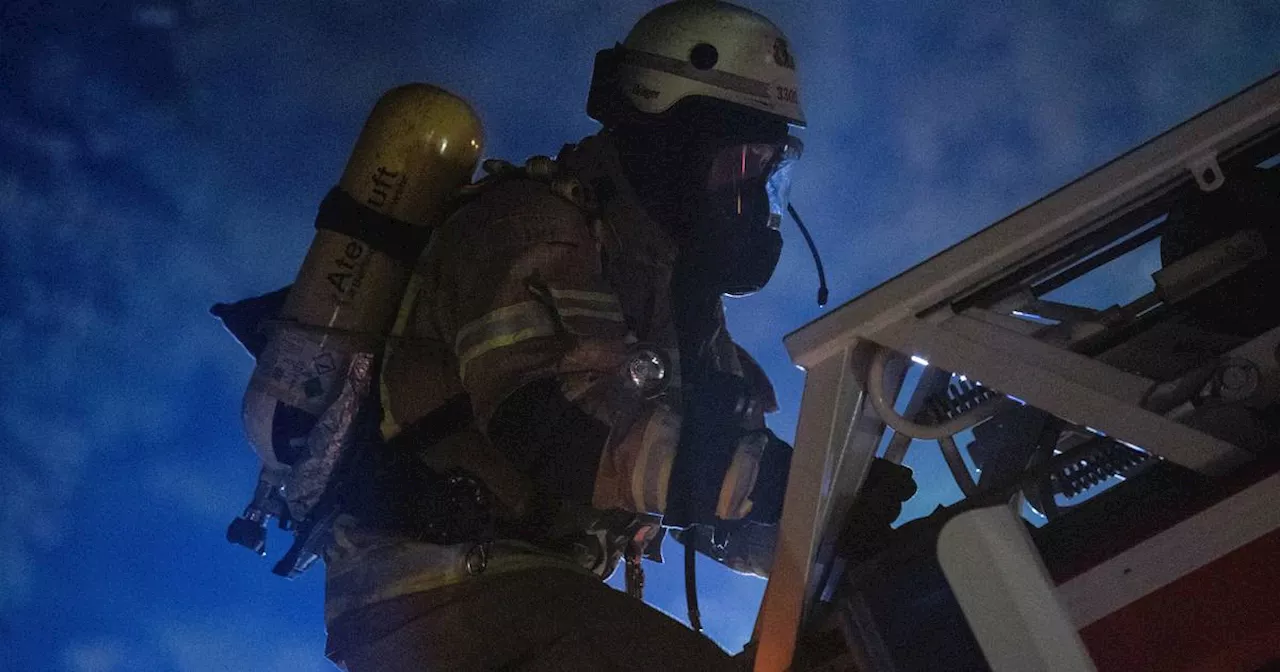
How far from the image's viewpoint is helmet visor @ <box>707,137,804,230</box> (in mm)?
3672

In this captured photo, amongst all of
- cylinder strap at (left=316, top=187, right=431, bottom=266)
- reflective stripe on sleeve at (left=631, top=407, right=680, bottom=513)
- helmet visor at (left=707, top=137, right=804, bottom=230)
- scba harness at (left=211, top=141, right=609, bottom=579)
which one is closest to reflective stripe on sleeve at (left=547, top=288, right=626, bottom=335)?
reflective stripe on sleeve at (left=631, top=407, right=680, bottom=513)

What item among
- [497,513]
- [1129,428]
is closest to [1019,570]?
[1129,428]

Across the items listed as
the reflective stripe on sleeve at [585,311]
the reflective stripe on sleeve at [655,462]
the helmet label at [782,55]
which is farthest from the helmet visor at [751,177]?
the reflective stripe on sleeve at [655,462]

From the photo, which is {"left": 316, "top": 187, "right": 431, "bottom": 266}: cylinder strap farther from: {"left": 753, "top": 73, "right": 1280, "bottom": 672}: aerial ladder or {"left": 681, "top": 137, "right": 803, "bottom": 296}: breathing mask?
{"left": 753, "top": 73, "right": 1280, "bottom": 672}: aerial ladder

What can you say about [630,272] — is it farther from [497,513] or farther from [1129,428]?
[1129,428]

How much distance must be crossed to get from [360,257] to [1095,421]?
2.30 m

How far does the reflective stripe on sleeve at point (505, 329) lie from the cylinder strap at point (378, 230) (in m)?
0.67

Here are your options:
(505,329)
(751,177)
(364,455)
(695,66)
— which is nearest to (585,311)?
(505,329)

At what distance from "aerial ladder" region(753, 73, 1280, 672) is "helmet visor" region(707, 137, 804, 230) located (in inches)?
58.1

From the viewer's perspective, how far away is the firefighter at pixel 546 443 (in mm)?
2594

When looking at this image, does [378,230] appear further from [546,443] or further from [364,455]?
Result: [546,443]

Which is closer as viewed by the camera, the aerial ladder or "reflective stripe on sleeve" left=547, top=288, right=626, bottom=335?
the aerial ladder

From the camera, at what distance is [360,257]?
10.8 ft

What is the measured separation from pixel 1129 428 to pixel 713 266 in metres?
2.08
